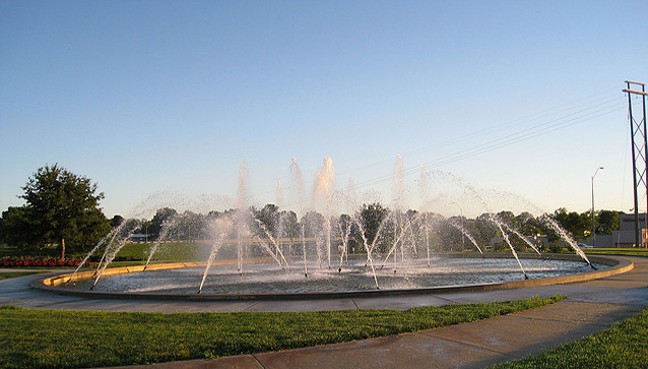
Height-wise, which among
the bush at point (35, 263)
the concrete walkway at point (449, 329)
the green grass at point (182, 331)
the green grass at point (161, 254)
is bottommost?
Answer: the green grass at point (161, 254)

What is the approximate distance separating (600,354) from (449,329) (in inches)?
92.8

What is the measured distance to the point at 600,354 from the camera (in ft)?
19.2

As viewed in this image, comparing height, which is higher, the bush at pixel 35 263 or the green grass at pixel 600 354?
the green grass at pixel 600 354

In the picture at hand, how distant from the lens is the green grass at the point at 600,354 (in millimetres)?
5480

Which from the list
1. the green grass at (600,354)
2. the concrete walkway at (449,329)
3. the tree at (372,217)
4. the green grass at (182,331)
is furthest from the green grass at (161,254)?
the green grass at (600,354)

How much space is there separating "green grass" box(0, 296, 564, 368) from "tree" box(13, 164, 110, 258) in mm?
23372

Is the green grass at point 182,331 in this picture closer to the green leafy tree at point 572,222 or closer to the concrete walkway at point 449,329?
the concrete walkway at point 449,329

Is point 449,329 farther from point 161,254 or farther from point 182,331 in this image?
point 161,254

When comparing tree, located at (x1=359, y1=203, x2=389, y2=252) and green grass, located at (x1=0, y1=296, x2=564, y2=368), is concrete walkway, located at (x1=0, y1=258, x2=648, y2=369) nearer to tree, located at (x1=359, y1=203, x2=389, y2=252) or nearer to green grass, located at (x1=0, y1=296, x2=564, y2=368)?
green grass, located at (x1=0, y1=296, x2=564, y2=368)

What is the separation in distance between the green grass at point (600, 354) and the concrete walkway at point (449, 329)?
1.19ft

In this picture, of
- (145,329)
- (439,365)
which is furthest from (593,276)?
(145,329)

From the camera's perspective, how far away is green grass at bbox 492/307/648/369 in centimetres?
548

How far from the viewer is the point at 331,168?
1136 inches

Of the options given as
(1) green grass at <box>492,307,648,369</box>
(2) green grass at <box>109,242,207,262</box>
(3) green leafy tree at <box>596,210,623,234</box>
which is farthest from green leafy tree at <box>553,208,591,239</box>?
(1) green grass at <box>492,307,648,369</box>
